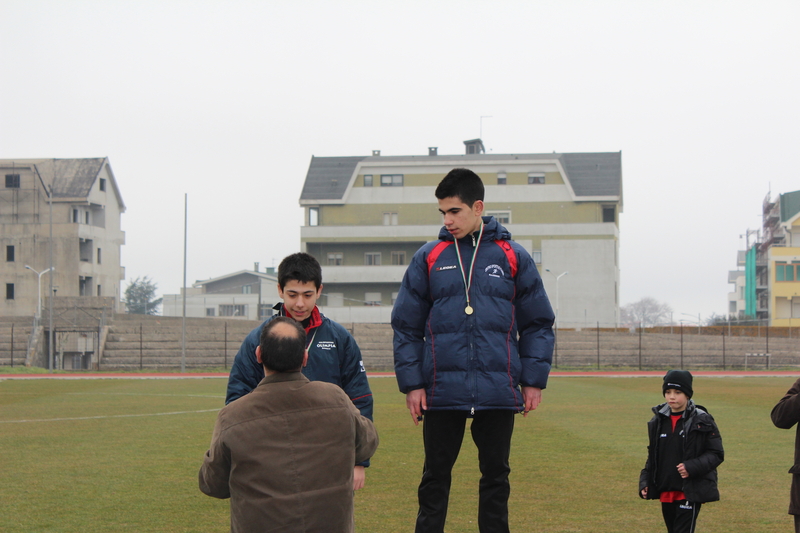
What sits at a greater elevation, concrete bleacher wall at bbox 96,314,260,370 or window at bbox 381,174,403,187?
window at bbox 381,174,403,187

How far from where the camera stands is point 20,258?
63.5 metres

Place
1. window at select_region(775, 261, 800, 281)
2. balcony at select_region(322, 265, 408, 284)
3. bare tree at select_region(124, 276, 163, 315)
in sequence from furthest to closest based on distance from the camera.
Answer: bare tree at select_region(124, 276, 163, 315), window at select_region(775, 261, 800, 281), balcony at select_region(322, 265, 408, 284)

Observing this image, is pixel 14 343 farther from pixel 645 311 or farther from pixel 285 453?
pixel 645 311

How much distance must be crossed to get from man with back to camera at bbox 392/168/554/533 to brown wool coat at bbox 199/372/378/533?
121cm

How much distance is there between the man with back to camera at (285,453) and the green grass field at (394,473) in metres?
3.28

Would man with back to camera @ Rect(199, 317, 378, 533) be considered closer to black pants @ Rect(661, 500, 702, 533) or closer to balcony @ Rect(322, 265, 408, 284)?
black pants @ Rect(661, 500, 702, 533)

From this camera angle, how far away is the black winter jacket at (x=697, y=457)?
5.15m

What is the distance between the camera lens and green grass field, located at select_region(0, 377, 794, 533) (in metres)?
6.86

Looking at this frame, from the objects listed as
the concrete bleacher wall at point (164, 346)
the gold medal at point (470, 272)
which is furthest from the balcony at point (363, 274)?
the gold medal at point (470, 272)

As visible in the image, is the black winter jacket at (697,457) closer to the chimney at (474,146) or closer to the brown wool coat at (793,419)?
the brown wool coat at (793,419)

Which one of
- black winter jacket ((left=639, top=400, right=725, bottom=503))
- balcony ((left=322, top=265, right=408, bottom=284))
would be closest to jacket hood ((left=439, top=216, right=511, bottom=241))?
black winter jacket ((left=639, top=400, right=725, bottom=503))

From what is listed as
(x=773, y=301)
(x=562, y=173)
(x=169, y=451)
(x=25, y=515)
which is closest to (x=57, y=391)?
(x=169, y=451)

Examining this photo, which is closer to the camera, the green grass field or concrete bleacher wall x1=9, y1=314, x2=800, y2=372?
the green grass field

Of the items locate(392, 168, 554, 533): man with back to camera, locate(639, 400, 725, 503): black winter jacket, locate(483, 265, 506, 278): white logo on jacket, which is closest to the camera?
locate(392, 168, 554, 533): man with back to camera
